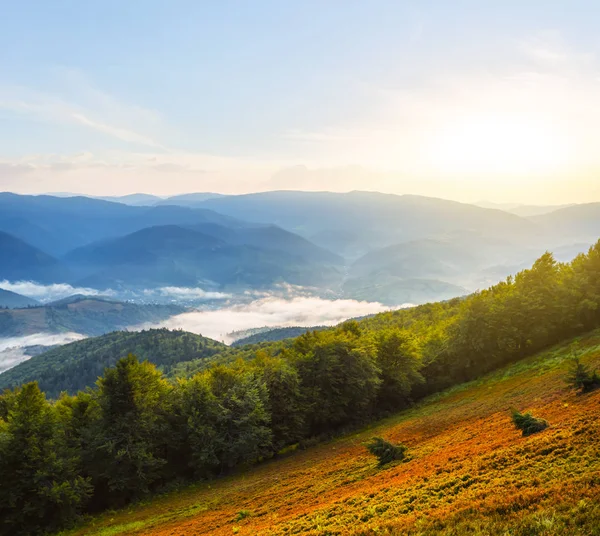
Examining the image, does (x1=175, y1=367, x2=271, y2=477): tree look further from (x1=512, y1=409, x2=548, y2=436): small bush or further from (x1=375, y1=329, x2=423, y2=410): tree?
(x1=512, y1=409, x2=548, y2=436): small bush

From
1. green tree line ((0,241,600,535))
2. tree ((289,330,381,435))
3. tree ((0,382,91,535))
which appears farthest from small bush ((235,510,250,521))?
tree ((289,330,381,435))

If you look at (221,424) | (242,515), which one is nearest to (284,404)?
(221,424)

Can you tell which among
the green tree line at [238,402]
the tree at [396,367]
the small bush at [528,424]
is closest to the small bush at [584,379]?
the small bush at [528,424]

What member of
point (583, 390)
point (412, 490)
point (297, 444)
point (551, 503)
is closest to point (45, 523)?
point (297, 444)

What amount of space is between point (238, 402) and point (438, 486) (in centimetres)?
3613

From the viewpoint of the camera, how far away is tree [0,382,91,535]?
39531mm

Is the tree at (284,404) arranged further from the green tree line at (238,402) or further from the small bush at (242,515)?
the small bush at (242,515)

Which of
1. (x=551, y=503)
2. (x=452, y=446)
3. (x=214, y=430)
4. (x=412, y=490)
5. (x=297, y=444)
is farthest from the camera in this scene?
(x=297, y=444)

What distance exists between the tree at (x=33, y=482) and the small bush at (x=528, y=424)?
41183 millimetres

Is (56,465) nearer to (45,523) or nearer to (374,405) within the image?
(45,523)

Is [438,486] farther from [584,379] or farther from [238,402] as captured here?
[238,402]

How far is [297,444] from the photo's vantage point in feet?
194

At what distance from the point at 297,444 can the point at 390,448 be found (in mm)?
30924

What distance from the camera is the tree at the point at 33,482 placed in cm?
3953
